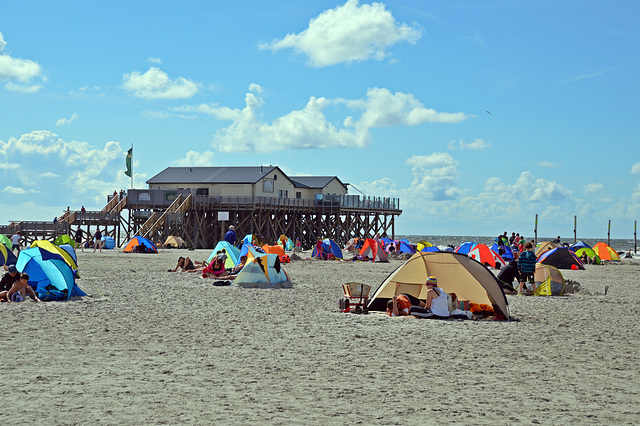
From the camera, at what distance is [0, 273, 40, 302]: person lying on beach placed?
523 inches

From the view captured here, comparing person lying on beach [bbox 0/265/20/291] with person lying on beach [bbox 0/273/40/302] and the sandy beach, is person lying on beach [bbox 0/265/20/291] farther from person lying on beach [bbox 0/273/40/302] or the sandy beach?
the sandy beach

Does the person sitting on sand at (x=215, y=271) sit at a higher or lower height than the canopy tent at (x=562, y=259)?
lower

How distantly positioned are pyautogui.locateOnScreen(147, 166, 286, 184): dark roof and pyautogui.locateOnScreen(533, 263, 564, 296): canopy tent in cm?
3414

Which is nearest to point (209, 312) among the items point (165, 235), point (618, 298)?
point (618, 298)

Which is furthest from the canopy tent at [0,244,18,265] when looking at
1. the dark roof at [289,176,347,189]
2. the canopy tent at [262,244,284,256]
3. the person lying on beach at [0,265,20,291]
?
the dark roof at [289,176,347,189]

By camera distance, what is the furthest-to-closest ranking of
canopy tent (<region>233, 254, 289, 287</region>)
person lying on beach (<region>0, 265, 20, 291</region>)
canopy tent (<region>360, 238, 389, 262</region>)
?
canopy tent (<region>360, 238, 389, 262</region>) → canopy tent (<region>233, 254, 289, 287</region>) → person lying on beach (<region>0, 265, 20, 291</region>)

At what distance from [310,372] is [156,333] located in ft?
11.1

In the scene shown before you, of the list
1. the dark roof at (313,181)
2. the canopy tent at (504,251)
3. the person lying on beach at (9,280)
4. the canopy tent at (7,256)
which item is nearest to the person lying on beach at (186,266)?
the canopy tent at (7,256)

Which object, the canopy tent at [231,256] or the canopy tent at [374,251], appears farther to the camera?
the canopy tent at [374,251]

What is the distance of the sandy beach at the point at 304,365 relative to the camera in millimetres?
6105

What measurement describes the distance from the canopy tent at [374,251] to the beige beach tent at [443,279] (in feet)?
56.2

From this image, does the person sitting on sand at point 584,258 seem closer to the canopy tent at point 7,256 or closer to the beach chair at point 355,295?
the beach chair at point 355,295

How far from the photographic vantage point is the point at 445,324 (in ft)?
37.2

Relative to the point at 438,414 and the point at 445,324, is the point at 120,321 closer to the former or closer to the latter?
the point at 445,324
